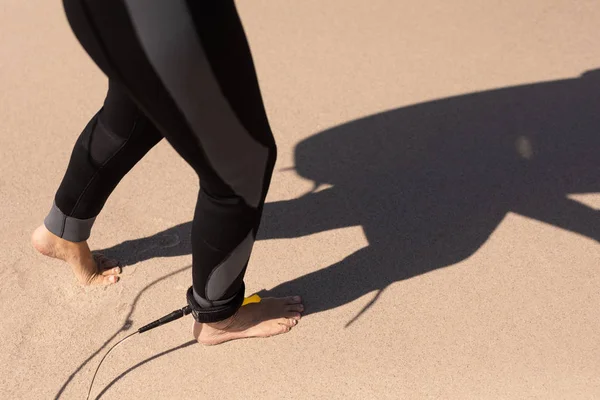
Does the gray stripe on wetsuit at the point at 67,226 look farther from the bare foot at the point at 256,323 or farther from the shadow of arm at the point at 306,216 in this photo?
the shadow of arm at the point at 306,216

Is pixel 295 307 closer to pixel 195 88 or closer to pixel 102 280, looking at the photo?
pixel 102 280

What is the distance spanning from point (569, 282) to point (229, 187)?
982mm

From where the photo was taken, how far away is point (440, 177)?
190 centimetres

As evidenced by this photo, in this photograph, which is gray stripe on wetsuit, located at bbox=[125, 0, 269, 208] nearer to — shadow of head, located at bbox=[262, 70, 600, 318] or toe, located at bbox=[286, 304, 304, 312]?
toe, located at bbox=[286, 304, 304, 312]

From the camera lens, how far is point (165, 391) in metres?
1.48

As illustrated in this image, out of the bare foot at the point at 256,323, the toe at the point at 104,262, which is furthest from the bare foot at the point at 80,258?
the bare foot at the point at 256,323

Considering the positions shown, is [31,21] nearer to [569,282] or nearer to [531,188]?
[531,188]

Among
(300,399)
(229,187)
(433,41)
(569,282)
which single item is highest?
(229,187)

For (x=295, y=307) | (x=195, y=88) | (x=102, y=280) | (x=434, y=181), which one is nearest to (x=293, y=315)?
(x=295, y=307)

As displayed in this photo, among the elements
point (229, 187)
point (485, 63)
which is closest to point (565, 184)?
point (485, 63)

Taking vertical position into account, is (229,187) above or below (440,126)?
above

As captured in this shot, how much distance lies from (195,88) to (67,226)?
0.71 m

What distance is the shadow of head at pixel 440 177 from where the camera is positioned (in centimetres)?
172

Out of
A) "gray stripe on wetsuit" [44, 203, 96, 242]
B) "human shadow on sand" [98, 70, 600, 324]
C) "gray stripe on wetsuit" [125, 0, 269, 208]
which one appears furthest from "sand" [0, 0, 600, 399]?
"gray stripe on wetsuit" [125, 0, 269, 208]
